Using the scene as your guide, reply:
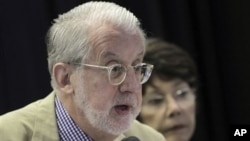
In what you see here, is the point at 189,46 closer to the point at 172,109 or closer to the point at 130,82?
the point at 172,109

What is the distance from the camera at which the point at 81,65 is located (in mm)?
1475

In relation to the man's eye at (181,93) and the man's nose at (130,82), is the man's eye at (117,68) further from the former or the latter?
the man's eye at (181,93)

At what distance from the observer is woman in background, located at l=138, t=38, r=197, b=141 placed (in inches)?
82.7

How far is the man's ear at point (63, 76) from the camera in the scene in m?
1.50

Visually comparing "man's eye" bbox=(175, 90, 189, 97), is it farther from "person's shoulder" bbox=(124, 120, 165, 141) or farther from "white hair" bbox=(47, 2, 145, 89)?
"white hair" bbox=(47, 2, 145, 89)

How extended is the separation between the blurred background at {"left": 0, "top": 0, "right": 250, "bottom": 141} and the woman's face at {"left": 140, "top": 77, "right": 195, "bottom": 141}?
76 cm

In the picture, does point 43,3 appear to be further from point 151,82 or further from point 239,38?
point 239,38

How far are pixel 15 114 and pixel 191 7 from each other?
186 cm

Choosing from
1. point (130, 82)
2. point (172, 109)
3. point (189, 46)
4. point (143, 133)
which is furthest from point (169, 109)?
point (189, 46)

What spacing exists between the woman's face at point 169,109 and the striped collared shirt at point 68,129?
0.64 m

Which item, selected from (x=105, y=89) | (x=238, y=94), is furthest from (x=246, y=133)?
(x=105, y=89)

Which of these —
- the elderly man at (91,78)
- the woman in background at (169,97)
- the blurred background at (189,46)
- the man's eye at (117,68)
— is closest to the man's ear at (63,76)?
the elderly man at (91,78)

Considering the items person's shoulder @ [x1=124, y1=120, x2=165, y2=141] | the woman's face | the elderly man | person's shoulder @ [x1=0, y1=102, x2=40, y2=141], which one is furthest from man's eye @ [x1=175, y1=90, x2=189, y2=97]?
person's shoulder @ [x1=0, y1=102, x2=40, y2=141]

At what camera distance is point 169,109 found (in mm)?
2111
